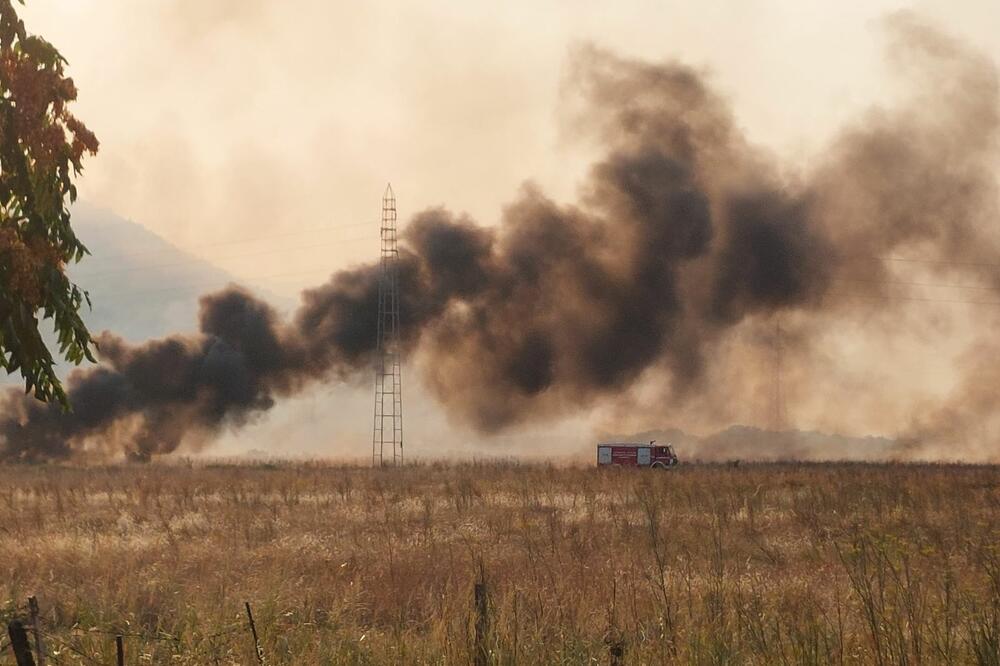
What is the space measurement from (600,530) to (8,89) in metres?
14.2

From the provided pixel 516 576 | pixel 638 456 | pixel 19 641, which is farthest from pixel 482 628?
pixel 638 456

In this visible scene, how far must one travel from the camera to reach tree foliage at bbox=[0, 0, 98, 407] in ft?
27.2

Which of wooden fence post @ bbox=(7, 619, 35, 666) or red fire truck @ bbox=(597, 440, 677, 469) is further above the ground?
red fire truck @ bbox=(597, 440, 677, 469)

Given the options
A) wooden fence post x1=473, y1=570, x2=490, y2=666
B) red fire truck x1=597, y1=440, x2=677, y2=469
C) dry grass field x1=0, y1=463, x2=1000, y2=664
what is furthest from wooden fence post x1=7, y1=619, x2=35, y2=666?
red fire truck x1=597, y1=440, x2=677, y2=469

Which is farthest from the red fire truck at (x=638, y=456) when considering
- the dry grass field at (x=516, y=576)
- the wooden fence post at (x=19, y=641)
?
the wooden fence post at (x=19, y=641)

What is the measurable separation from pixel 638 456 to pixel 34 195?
56320 mm

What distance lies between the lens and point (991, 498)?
94.8 feet

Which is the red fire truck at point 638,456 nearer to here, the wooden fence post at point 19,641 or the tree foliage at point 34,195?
the tree foliage at point 34,195

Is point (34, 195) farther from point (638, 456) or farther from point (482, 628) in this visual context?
point (638, 456)

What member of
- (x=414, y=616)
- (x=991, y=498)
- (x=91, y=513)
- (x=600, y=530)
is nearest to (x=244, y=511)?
(x=91, y=513)

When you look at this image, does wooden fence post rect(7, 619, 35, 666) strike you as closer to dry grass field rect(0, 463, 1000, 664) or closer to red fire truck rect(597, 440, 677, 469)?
dry grass field rect(0, 463, 1000, 664)

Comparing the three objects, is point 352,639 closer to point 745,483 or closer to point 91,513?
point 91,513

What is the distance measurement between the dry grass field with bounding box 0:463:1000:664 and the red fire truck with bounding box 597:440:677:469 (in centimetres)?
3166

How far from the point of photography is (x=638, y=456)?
63250 millimetres
